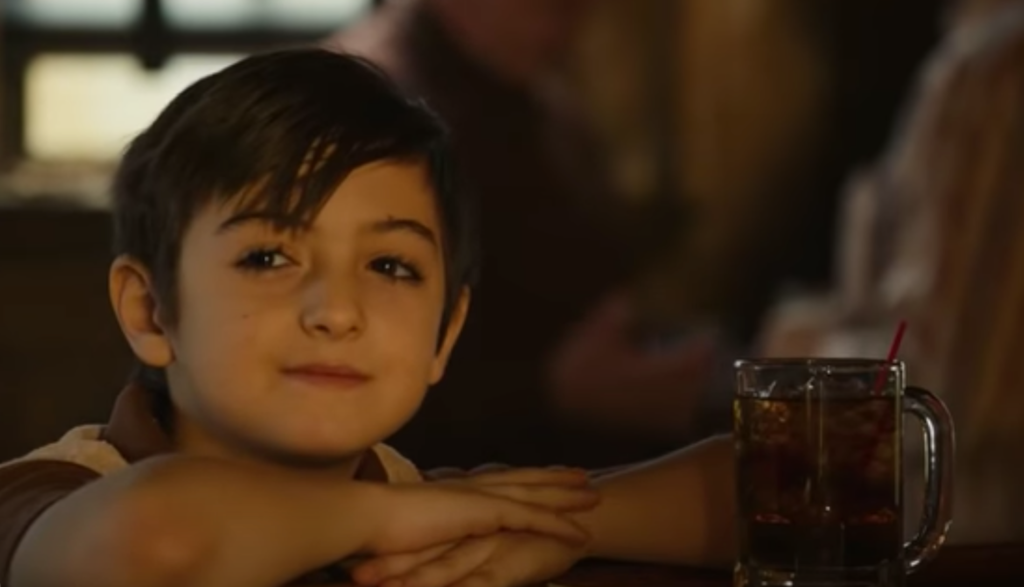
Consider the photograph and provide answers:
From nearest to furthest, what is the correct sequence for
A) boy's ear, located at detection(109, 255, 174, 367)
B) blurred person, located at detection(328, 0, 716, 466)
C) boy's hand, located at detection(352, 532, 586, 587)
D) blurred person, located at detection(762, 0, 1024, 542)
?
boy's hand, located at detection(352, 532, 586, 587)
boy's ear, located at detection(109, 255, 174, 367)
blurred person, located at detection(328, 0, 716, 466)
blurred person, located at detection(762, 0, 1024, 542)

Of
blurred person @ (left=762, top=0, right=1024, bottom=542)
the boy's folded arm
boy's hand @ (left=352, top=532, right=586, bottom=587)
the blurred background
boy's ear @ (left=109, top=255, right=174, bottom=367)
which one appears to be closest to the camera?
the boy's folded arm

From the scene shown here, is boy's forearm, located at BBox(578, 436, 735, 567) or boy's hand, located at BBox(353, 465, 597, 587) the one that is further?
boy's forearm, located at BBox(578, 436, 735, 567)

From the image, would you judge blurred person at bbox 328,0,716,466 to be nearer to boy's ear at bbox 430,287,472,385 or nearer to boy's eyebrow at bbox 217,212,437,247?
boy's ear at bbox 430,287,472,385

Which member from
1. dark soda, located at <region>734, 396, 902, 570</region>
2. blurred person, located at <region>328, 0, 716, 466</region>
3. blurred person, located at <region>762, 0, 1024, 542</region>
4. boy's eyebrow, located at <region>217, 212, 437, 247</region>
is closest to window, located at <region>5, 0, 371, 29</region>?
blurred person, located at <region>328, 0, 716, 466</region>

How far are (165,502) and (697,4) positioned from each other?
160 inches

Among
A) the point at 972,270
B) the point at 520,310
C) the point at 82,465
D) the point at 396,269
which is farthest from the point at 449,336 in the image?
the point at 972,270

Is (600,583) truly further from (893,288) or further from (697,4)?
(697,4)

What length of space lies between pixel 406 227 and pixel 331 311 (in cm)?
8

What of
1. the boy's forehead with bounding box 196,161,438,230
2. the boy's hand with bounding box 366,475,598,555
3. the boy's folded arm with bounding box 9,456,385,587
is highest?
the boy's forehead with bounding box 196,161,438,230

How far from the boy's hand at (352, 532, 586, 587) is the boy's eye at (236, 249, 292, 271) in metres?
0.14

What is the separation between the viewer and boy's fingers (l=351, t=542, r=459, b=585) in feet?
3.20

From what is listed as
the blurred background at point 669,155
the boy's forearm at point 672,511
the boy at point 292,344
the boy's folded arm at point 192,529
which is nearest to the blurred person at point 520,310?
the blurred background at point 669,155

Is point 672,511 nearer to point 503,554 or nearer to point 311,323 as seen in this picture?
point 503,554

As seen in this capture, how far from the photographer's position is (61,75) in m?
4.41
